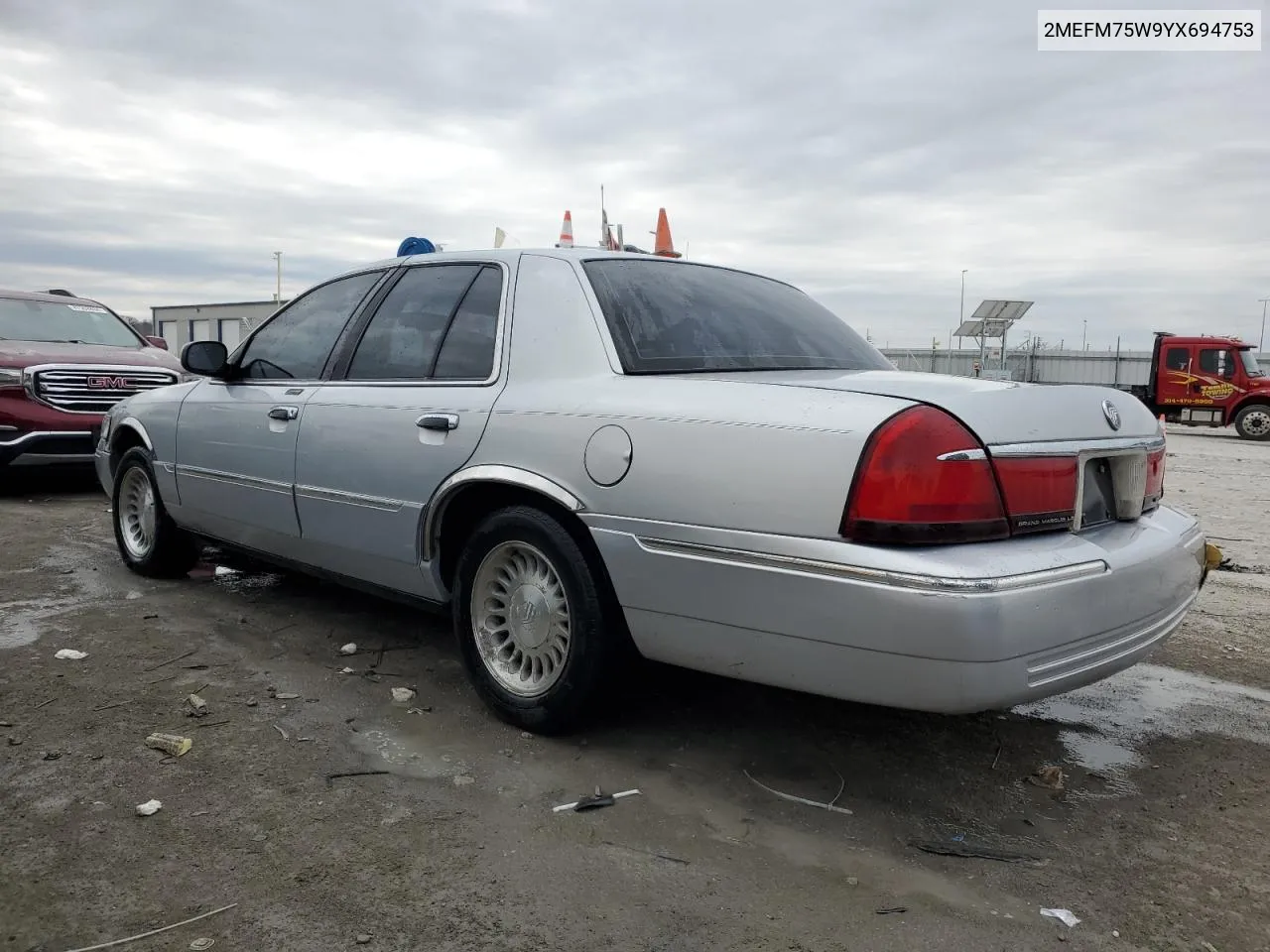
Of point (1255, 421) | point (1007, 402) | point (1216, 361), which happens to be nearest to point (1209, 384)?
point (1216, 361)

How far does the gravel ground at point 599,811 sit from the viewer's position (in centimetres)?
222

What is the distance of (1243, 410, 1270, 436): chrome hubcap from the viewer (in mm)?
20922

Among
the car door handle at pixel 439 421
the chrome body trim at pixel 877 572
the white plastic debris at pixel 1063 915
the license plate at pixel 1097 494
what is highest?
the car door handle at pixel 439 421

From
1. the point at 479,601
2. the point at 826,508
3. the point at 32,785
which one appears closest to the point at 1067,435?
the point at 826,508

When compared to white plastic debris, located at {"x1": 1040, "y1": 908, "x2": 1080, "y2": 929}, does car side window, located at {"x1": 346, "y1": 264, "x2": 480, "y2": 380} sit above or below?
above

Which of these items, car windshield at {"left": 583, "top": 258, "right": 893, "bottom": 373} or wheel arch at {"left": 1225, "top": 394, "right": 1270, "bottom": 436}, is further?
wheel arch at {"left": 1225, "top": 394, "right": 1270, "bottom": 436}

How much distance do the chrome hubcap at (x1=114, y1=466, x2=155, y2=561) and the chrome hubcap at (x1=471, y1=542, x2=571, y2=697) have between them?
2.78 metres

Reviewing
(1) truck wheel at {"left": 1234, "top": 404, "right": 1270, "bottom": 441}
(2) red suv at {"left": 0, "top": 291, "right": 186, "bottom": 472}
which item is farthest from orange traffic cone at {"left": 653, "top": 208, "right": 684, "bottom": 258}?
(1) truck wheel at {"left": 1234, "top": 404, "right": 1270, "bottom": 441}

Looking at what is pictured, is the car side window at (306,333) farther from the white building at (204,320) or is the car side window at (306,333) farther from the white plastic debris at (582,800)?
the white building at (204,320)

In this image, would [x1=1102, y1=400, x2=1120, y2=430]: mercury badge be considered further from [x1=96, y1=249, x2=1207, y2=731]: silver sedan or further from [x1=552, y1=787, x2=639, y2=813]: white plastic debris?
[x1=552, y1=787, x2=639, y2=813]: white plastic debris

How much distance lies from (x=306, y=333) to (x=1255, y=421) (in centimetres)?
2199

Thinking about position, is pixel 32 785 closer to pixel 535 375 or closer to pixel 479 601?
pixel 479 601

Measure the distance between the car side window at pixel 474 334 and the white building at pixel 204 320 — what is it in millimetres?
25779

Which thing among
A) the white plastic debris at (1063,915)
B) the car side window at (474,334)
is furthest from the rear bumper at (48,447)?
the white plastic debris at (1063,915)
